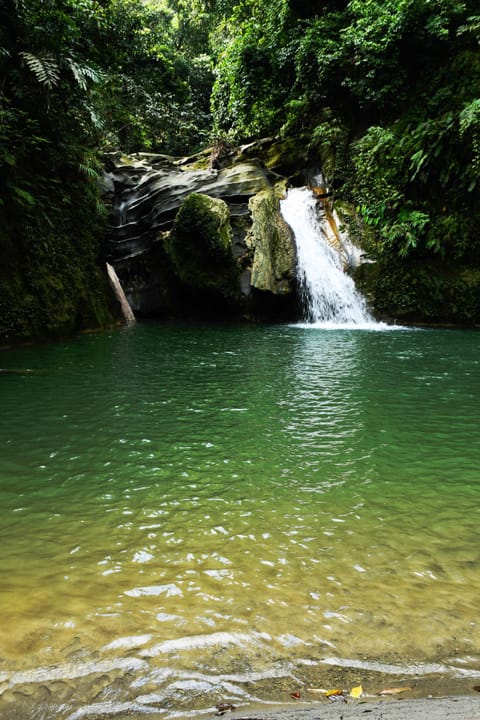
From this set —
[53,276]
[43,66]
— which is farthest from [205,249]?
[43,66]

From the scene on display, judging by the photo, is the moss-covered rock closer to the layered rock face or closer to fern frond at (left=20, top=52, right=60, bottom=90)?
the layered rock face

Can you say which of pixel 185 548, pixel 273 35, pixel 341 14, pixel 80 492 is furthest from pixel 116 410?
pixel 273 35

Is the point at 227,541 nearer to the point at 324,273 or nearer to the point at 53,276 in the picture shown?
the point at 53,276

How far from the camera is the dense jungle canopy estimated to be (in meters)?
9.26

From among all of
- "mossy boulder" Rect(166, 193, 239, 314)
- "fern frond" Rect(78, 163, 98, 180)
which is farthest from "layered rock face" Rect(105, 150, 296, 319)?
"fern frond" Rect(78, 163, 98, 180)

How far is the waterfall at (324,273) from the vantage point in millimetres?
12547

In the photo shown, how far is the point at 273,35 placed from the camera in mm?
16328

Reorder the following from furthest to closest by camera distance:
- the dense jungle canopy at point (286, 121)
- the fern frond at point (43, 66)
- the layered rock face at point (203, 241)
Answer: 1. the layered rock face at point (203, 241)
2. the dense jungle canopy at point (286, 121)
3. the fern frond at point (43, 66)

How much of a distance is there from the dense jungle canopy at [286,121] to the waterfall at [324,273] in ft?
2.57

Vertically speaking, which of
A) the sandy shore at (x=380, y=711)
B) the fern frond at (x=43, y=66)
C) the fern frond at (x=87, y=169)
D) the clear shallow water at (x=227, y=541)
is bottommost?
the clear shallow water at (x=227, y=541)

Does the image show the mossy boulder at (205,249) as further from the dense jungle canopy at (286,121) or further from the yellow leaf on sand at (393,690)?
the yellow leaf on sand at (393,690)

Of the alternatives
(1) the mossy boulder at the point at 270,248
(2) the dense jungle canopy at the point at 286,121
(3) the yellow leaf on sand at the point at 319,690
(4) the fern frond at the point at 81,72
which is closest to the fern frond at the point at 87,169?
(2) the dense jungle canopy at the point at 286,121

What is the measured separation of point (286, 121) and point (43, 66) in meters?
Answer: 9.66

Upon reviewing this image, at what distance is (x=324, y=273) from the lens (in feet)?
42.1
